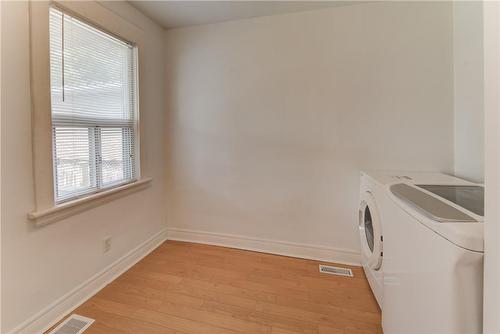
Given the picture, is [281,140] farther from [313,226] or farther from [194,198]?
[194,198]

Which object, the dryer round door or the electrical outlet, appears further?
the electrical outlet

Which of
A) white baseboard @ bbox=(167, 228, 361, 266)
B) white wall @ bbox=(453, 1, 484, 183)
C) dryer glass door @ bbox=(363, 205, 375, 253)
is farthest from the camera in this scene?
white baseboard @ bbox=(167, 228, 361, 266)

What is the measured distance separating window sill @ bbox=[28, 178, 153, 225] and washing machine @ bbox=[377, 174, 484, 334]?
1898 mm

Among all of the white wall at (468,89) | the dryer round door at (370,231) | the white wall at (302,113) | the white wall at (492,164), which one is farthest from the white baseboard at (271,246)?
the white wall at (492,164)

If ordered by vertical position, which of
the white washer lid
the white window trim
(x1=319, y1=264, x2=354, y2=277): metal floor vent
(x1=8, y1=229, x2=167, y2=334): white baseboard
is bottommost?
(x1=319, y1=264, x2=354, y2=277): metal floor vent

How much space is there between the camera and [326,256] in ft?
7.50

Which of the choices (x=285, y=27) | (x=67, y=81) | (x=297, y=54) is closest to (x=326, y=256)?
(x=297, y=54)

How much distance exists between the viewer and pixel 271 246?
2.44 meters

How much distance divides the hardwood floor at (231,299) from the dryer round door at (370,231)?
0.34 meters

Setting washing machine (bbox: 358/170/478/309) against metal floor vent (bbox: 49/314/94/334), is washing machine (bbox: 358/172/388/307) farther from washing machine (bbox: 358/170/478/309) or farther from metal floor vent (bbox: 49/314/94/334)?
metal floor vent (bbox: 49/314/94/334)

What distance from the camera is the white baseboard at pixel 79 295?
4.66ft

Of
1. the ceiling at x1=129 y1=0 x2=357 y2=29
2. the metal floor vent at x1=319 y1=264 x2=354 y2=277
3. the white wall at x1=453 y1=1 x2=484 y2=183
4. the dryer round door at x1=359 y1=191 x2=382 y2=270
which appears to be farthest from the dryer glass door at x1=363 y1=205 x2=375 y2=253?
the ceiling at x1=129 y1=0 x2=357 y2=29

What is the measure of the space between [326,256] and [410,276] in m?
1.36

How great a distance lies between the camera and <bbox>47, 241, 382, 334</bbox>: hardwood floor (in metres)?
1.51
